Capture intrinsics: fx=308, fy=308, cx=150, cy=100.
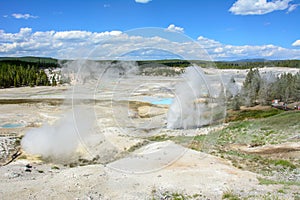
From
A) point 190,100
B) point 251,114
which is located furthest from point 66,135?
point 251,114

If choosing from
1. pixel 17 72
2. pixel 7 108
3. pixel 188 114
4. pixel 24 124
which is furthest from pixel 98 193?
pixel 17 72

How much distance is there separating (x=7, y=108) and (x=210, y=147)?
90.8ft

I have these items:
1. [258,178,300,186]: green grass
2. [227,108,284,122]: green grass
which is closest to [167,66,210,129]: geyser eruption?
[258,178,300,186]: green grass

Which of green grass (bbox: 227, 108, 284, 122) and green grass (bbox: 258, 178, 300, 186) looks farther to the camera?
green grass (bbox: 227, 108, 284, 122)

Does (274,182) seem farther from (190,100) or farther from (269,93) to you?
(269,93)

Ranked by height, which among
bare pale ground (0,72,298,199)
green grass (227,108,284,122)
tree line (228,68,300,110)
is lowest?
green grass (227,108,284,122)

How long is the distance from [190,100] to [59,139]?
793 cm

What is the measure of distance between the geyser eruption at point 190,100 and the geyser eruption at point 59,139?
5466 millimetres

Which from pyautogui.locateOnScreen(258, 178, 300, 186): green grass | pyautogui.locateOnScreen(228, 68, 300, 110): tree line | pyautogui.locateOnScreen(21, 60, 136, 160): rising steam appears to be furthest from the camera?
pyautogui.locateOnScreen(228, 68, 300, 110): tree line

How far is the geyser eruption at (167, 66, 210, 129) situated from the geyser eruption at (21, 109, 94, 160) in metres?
5.47

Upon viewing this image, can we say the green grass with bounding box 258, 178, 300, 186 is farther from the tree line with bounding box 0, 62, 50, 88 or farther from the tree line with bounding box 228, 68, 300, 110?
the tree line with bounding box 0, 62, 50, 88

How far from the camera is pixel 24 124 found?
2641 cm

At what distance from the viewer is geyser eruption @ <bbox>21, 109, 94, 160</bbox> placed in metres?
16.7

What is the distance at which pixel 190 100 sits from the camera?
57.6ft
